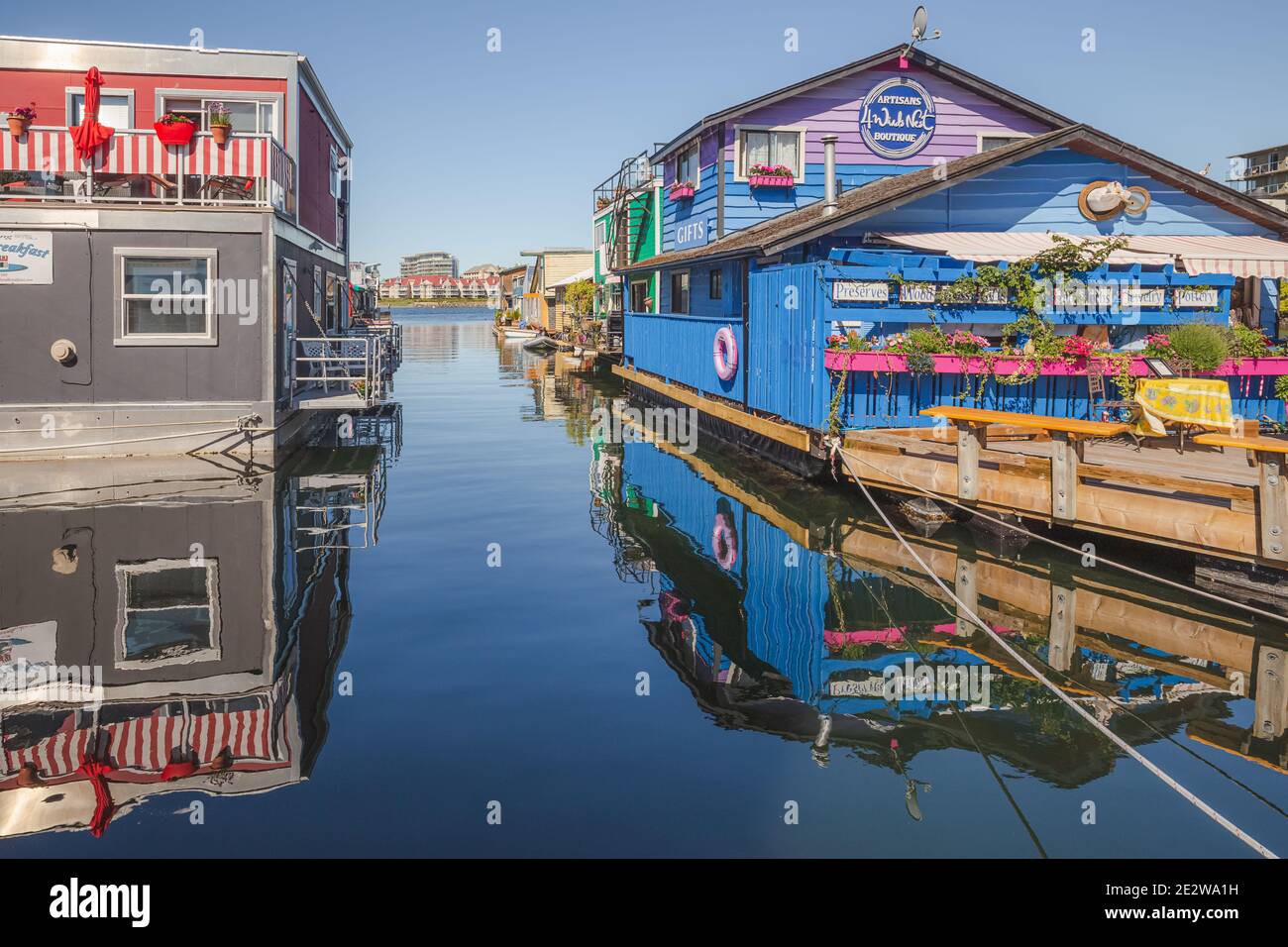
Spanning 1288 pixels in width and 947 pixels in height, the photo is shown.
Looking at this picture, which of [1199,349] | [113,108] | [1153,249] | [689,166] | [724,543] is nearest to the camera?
[724,543]

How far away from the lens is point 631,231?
36.3 meters

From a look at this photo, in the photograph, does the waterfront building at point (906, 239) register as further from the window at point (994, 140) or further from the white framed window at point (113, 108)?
the white framed window at point (113, 108)

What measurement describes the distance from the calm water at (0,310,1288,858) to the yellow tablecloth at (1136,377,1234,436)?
2058 millimetres

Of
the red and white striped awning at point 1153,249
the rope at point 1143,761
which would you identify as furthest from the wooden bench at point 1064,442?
the red and white striped awning at point 1153,249

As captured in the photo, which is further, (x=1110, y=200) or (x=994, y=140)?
(x=994, y=140)

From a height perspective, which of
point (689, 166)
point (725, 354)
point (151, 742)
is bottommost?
point (151, 742)

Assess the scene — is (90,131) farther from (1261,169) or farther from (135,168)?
(1261,169)

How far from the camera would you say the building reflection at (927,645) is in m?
7.26

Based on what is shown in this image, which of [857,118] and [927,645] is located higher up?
[857,118]

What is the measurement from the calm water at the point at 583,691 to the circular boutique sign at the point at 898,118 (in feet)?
45.9

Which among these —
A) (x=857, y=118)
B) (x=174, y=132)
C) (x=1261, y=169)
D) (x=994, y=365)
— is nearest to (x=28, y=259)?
(x=174, y=132)

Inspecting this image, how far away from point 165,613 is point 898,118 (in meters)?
21.4

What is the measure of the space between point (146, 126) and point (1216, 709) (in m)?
20.6
